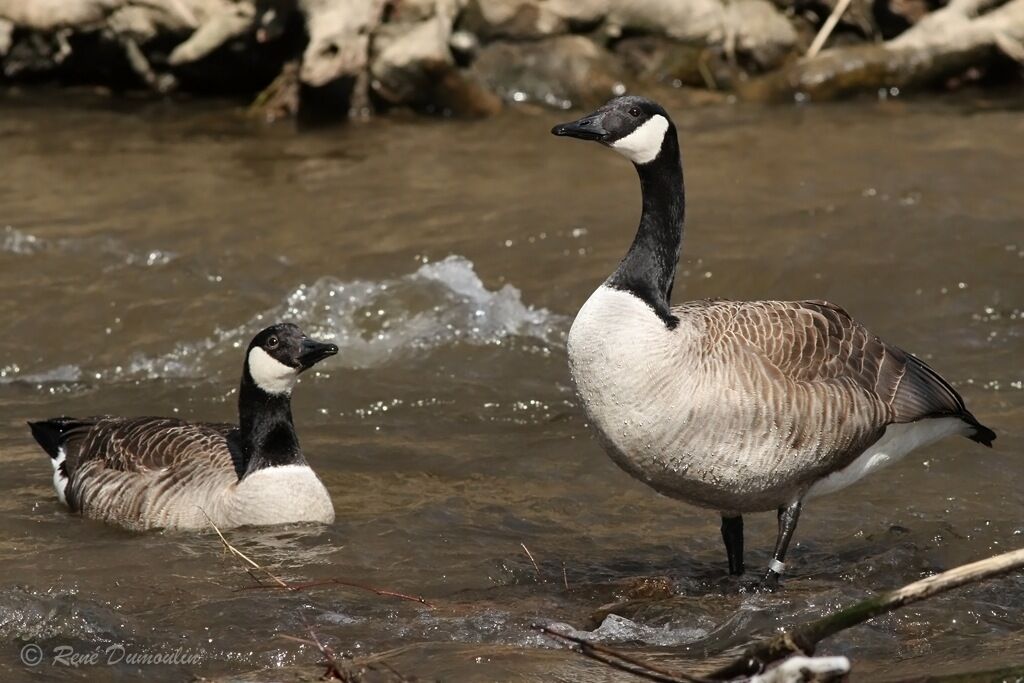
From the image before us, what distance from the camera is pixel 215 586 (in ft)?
23.0

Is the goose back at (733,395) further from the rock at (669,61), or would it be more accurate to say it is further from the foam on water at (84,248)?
the rock at (669,61)

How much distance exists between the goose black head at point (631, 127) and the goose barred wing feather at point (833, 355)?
77cm

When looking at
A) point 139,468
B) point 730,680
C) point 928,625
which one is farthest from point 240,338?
point 730,680

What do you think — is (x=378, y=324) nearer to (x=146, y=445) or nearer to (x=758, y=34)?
(x=146, y=445)

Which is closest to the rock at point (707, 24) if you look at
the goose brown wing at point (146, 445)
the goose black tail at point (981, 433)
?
the goose brown wing at point (146, 445)

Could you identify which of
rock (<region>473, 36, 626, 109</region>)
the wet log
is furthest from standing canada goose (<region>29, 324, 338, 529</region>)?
the wet log

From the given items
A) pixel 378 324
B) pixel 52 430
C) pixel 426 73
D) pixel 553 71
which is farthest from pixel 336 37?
pixel 52 430

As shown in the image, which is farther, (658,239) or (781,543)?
(781,543)

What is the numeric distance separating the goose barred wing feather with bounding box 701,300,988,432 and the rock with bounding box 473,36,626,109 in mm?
9809

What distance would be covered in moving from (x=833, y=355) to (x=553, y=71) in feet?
34.5

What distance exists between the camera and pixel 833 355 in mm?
6762

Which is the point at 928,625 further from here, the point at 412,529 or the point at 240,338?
the point at 240,338

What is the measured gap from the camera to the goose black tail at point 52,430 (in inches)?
351

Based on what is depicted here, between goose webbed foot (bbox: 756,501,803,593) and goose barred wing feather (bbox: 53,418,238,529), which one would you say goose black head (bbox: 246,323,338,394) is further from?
goose webbed foot (bbox: 756,501,803,593)
